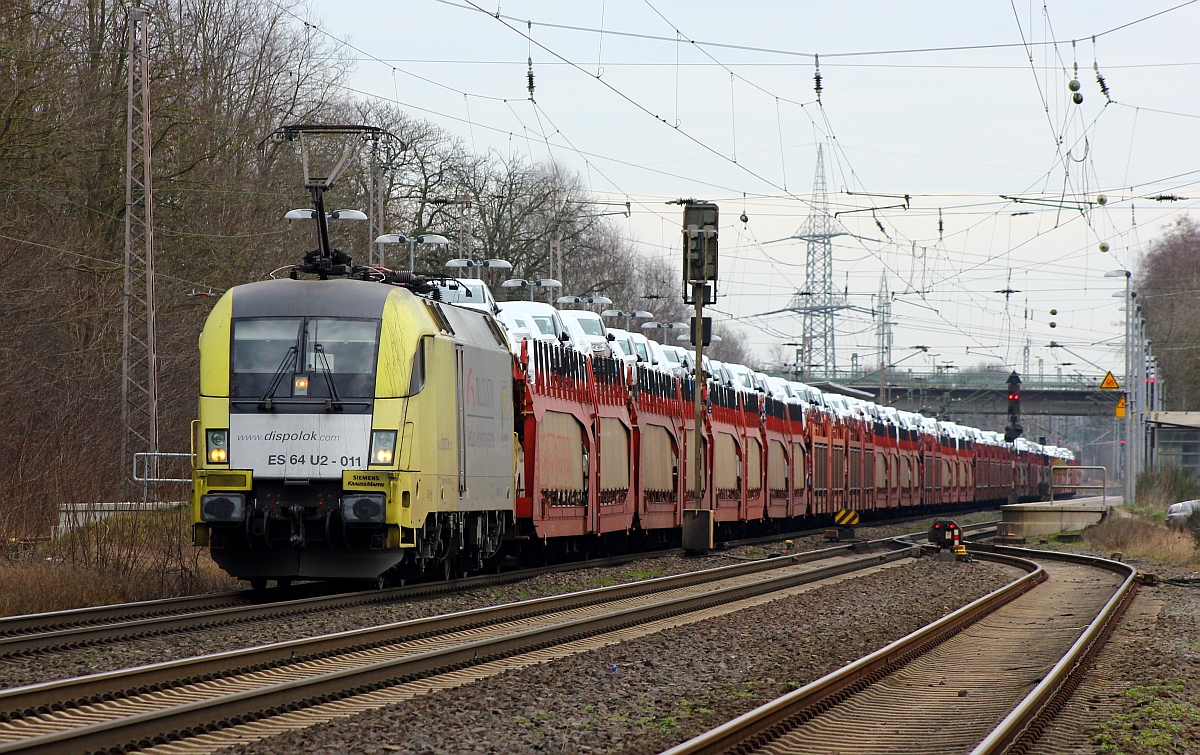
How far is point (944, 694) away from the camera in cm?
1064

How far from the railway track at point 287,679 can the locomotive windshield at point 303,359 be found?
2.82 meters

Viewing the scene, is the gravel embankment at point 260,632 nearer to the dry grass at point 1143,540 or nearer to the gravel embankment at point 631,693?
the gravel embankment at point 631,693

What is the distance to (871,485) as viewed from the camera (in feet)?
164

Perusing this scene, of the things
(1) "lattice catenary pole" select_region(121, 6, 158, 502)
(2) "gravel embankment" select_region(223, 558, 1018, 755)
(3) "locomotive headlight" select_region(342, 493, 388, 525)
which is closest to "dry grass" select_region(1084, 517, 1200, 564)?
(2) "gravel embankment" select_region(223, 558, 1018, 755)

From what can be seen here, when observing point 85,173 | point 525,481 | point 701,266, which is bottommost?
point 525,481

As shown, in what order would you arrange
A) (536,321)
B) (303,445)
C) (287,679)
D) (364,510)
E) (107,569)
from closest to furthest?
1. (287,679)
2. (364,510)
3. (303,445)
4. (107,569)
5. (536,321)

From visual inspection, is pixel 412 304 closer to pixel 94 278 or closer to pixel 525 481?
pixel 525 481

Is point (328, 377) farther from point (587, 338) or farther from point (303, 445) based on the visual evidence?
point (587, 338)

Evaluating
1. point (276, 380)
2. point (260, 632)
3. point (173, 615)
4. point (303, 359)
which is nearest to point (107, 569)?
point (173, 615)

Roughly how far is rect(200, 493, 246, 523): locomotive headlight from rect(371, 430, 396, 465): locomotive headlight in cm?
139

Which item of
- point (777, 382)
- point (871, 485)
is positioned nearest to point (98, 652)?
point (777, 382)

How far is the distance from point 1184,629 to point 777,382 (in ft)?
79.2

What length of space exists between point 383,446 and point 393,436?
0.14m

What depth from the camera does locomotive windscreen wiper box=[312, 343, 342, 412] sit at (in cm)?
1478
